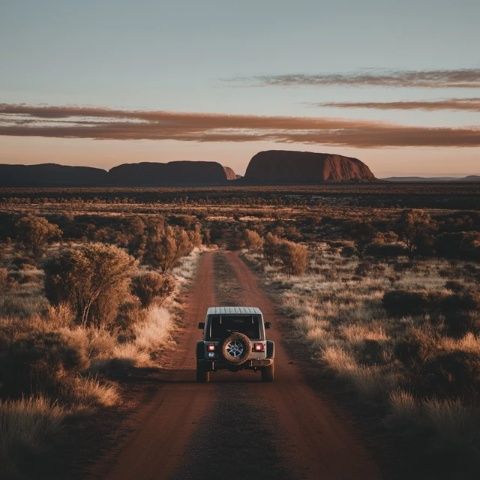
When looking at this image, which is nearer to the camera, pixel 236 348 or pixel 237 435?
pixel 237 435

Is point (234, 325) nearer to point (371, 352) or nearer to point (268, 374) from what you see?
point (268, 374)

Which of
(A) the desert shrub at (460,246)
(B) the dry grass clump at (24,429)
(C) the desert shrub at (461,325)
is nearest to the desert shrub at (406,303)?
(C) the desert shrub at (461,325)

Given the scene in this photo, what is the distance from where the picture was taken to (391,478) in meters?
8.13

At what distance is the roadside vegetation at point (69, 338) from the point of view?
956cm

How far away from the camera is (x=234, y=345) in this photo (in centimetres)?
1362

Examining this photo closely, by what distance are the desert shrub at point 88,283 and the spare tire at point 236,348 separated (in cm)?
757

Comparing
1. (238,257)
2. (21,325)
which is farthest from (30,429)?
(238,257)

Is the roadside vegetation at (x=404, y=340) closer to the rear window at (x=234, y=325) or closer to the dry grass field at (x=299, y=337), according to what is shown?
the dry grass field at (x=299, y=337)

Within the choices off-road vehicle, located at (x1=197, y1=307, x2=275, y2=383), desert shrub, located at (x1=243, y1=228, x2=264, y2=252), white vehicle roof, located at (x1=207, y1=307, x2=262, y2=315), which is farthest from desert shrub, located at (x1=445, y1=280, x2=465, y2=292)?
desert shrub, located at (x1=243, y1=228, x2=264, y2=252)

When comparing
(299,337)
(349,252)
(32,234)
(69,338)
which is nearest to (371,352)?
(299,337)

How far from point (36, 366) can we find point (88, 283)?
875 centimetres

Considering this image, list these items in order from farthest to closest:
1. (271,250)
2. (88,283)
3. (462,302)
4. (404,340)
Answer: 1. (271,250)
2. (462,302)
3. (88,283)
4. (404,340)

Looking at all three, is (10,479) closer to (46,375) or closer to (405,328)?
(46,375)

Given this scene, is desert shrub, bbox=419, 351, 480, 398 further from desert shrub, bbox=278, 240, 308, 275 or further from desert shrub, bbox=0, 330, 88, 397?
desert shrub, bbox=278, 240, 308, 275
